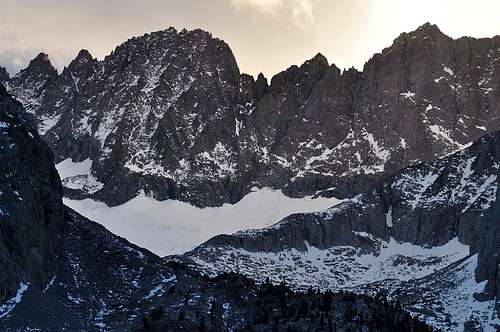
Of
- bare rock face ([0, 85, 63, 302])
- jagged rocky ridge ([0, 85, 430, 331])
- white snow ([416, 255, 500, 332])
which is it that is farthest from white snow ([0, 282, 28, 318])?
white snow ([416, 255, 500, 332])

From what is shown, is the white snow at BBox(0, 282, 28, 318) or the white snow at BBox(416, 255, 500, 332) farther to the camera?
the white snow at BBox(416, 255, 500, 332)

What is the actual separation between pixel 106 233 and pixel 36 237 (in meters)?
23.6

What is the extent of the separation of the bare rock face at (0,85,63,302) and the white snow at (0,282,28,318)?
56 cm

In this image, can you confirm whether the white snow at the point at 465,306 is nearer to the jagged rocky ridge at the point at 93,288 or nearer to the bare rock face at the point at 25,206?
the jagged rocky ridge at the point at 93,288

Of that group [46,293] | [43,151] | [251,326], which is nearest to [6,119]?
[43,151]

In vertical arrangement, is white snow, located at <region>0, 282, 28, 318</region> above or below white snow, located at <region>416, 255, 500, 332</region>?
below

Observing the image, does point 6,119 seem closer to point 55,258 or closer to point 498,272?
point 55,258

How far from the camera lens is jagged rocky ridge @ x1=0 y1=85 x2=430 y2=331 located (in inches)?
3868

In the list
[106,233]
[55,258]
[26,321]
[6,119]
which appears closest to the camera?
[26,321]

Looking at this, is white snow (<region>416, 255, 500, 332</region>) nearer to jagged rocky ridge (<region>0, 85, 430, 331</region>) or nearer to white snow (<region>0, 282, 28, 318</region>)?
jagged rocky ridge (<region>0, 85, 430, 331</region>)

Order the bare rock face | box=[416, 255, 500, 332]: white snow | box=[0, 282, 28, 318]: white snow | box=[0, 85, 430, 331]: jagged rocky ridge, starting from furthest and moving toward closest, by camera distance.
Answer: box=[416, 255, 500, 332]: white snow
the bare rock face
box=[0, 85, 430, 331]: jagged rocky ridge
box=[0, 282, 28, 318]: white snow

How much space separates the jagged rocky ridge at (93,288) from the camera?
98250mm

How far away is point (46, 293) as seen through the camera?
10131cm

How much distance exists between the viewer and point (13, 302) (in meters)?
94.2
